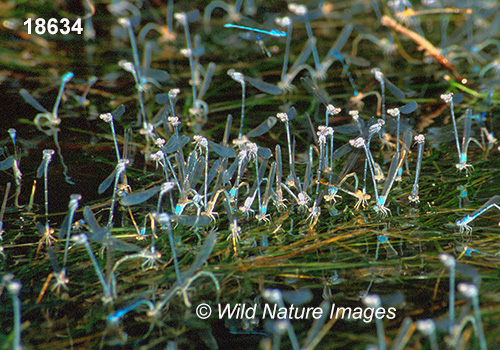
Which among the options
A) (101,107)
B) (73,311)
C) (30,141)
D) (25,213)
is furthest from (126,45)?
(73,311)

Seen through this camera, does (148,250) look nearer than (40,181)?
Yes

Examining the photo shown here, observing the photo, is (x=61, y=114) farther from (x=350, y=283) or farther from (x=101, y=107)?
(x=350, y=283)

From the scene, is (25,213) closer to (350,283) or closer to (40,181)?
(40,181)

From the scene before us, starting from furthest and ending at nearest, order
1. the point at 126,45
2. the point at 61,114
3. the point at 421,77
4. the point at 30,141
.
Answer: the point at 126,45, the point at 421,77, the point at 61,114, the point at 30,141

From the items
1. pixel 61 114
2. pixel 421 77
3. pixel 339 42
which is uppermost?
pixel 339 42

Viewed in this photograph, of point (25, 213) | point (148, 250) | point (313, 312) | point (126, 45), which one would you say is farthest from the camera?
point (126, 45)

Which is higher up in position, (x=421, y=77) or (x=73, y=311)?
(x=421, y=77)
